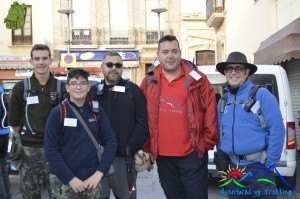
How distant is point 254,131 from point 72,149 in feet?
5.37

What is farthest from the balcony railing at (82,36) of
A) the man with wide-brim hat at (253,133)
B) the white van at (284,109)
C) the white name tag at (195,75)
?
the man with wide-brim hat at (253,133)

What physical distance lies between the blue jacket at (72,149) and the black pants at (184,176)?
777 mm

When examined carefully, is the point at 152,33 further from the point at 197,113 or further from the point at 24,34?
the point at 197,113

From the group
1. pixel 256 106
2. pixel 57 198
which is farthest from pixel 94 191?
pixel 256 106

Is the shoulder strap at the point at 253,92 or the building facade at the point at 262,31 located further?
the building facade at the point at 262,31

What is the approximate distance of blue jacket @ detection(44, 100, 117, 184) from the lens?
12.0 feet

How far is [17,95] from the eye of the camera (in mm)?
4508

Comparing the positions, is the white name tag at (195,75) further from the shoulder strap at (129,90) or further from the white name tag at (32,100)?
the white name tag at (32,100)

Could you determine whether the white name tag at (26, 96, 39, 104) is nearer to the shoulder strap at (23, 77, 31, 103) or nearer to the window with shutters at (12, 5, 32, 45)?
the shoulder strap at (23, 77, 31, 103)

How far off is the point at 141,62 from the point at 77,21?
465 centimetres

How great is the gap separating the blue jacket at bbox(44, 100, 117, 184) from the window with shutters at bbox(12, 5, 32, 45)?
886 inches

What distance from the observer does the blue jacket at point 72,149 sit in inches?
144

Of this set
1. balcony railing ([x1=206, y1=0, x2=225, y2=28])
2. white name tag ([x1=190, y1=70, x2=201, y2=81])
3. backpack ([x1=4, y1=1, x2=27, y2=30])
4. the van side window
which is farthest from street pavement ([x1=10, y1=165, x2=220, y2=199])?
balcony railing ([x1=206, y1=0, x2=225, y2=28])

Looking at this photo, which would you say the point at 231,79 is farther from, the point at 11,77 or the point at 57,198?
the point at 11,77
